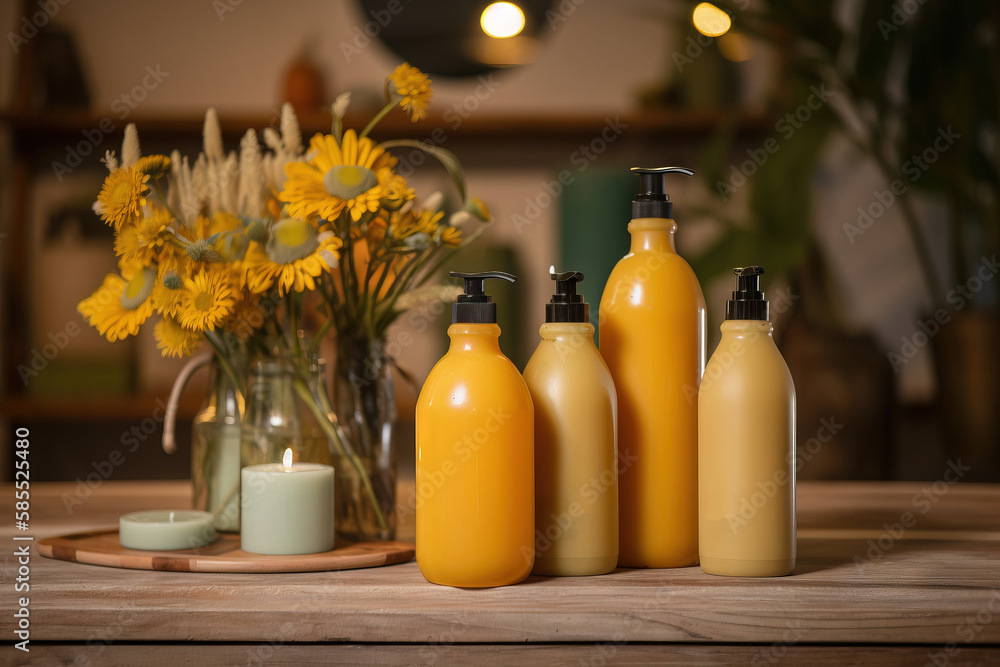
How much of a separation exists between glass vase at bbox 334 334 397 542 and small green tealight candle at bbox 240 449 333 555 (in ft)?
0.20

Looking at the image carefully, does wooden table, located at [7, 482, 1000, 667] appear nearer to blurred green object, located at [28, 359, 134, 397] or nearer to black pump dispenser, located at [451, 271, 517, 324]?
black pump dispenser, located at [451, 271, 517, 324]

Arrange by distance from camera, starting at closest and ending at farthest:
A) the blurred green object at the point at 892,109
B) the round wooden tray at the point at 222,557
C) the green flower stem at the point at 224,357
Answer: the round wooden tray at the point at 222,557, the green flower stem at the point at 224,357, the blurred green object at the point at 892,109

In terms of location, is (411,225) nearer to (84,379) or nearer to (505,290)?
(505,290)

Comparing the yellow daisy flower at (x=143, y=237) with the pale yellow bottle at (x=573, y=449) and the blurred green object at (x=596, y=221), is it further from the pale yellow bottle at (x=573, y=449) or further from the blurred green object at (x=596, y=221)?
the blurred green object at (x=596, y=221)

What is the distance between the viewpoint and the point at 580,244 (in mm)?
1871

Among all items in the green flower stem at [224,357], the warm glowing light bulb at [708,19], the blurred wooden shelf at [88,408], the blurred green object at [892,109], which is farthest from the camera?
the warm glowing light bulb at [708,19]

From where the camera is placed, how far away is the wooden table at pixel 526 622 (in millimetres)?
571

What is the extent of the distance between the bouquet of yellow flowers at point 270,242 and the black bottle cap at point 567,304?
0.47ft

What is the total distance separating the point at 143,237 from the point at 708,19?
178cm

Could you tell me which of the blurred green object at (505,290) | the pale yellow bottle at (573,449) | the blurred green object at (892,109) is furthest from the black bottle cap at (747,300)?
the blurred green object at (505,290)

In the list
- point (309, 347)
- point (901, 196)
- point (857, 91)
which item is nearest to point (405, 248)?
point (309, 347)

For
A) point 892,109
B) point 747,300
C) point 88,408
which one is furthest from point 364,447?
point 892,109

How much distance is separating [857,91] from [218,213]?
1.56 m

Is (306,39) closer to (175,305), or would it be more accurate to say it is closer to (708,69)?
(708,69)
